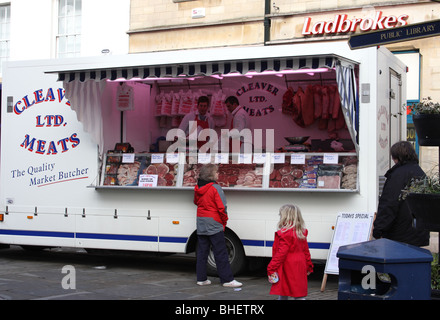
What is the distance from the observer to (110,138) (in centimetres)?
1074

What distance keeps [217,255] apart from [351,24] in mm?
8221

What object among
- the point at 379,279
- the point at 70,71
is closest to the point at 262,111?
the point at 70,71

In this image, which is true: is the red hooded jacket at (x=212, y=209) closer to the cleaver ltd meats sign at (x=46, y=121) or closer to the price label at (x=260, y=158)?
the price label at (x=260, y=158)

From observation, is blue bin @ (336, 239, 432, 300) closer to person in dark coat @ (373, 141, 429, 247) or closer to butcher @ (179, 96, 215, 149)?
person in dark coat @ (373, 141, 429, 247)

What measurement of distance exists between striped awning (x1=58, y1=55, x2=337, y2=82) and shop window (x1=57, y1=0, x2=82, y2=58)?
9.13 metres

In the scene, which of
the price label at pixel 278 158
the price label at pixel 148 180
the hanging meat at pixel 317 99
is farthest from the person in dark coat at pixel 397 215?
the price label at pixel 148 180

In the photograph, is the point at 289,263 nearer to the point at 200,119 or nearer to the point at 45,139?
the point at 200,119

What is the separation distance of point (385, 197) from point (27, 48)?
14082mm

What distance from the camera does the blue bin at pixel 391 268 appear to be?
4566 millimetres

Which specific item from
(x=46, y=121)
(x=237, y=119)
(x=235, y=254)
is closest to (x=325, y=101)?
(x=237, y=119)

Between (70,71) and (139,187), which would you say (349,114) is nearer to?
(139,187)

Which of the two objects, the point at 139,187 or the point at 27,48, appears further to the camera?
the point at 27,48
